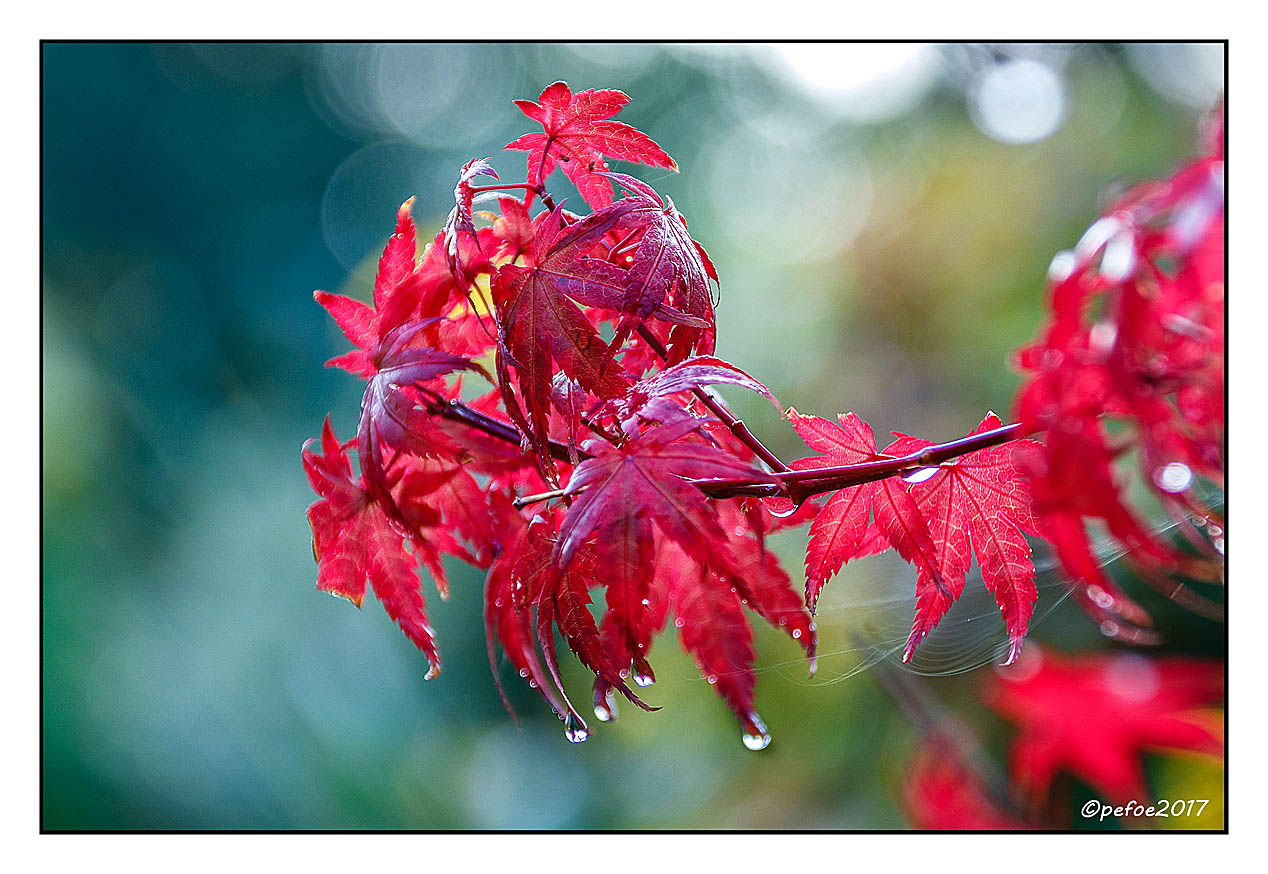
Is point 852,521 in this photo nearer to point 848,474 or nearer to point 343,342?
point 848,474

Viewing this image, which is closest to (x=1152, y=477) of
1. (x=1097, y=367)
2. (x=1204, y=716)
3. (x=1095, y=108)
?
(x=1097, y=367)

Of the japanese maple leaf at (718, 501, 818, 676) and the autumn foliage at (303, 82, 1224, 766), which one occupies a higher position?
the autumn foliage at (303, 82, 1224, 766)

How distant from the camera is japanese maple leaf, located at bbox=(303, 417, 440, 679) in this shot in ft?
1.56

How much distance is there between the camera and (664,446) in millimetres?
377

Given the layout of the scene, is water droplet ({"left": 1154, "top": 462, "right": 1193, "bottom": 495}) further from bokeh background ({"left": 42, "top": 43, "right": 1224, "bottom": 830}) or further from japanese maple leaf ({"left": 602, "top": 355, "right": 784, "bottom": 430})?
bokeh background ({"left": 42, "top": 43, "right": 1224, "bottom": 830})

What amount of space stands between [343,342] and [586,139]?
127 cm

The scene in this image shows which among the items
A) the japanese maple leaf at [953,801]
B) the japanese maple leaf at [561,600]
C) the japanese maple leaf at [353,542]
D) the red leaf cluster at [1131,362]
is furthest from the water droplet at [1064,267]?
the japanese maple leaf at [953,801]

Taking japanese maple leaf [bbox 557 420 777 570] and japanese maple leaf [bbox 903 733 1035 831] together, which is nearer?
japanese maple leaf [bbox 557 420 777 570]

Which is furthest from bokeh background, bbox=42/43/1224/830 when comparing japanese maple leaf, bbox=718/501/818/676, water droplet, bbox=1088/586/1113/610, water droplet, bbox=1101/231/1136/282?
water droplet, bbox=1101/231/1136/282

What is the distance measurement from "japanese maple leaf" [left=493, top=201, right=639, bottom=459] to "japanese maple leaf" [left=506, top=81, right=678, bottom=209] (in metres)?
→ 0.08

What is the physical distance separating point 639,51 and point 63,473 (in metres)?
1.33

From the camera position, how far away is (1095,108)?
1526 mm

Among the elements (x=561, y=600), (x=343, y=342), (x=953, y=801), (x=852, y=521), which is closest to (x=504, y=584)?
(x=561, y=600)
